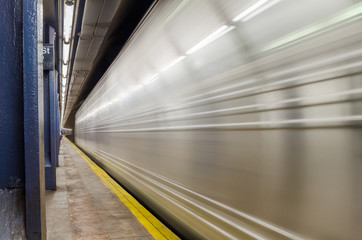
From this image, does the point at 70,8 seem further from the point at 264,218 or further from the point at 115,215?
the point at 264,218

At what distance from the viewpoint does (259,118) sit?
1.84 meters

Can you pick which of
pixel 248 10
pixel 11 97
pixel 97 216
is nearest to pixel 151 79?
pixel 97 216

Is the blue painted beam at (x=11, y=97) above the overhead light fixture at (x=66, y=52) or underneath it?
underneath

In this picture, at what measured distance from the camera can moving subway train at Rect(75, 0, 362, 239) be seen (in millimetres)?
1311

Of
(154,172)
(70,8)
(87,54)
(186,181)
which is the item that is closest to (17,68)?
(186,181)

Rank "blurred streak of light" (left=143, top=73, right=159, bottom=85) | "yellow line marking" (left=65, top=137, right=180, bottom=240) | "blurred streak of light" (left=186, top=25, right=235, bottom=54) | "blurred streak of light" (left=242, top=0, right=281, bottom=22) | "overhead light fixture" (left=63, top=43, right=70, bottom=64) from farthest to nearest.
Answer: "overhead light fixture" (left=63, top=43, right=70, bottom=64) < "blurred streak of light" (left=143, top=73, right=159, bottom=85) < "yellow line marking" (left=65, top=137, right=180, bottom=240) < "blurred streak of light" (left=186, top=25, right=235, bottom=54) < "blurred streak of light" (left=242, top=0, right=281, bottom=22)

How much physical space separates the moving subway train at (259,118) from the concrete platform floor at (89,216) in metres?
0.54

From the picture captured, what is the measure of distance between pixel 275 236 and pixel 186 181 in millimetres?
1356

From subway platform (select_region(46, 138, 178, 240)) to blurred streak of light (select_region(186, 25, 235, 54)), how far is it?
6.19ft

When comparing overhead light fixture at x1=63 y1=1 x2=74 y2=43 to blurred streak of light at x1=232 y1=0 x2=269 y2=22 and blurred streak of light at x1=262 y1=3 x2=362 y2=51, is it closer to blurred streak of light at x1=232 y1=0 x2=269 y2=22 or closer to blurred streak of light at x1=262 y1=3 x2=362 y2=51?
blurred streak of light at x1=232 y1=0 x2=269 y2=22

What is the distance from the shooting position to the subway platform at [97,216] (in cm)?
326

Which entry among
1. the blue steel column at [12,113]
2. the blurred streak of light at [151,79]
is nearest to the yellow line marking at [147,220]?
the blurred streak of light at [151,79]

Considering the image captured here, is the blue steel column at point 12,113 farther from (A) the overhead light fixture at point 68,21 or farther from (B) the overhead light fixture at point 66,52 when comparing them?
(B) the overhead light fixture at point 66,52

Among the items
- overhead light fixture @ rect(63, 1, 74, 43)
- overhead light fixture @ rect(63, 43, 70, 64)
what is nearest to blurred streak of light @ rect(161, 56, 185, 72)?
overhead light fixture @ rect(63, 1, 74, 43)
